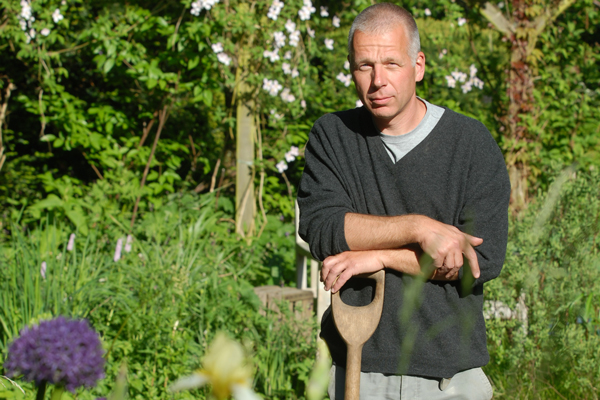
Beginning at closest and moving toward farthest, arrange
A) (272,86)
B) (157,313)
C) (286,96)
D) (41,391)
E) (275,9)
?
(41,391)
(157,313)
(275,9)
(272,86)
(286,96)

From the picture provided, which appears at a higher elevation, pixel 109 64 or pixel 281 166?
pixel 109 64

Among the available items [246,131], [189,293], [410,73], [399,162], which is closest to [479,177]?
[399,162]

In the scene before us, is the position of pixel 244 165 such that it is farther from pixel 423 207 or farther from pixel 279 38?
pixel 423 207

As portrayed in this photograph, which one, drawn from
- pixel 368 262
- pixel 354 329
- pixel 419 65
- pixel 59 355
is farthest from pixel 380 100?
pixel 59 355

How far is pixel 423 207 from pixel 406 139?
0.19 meters

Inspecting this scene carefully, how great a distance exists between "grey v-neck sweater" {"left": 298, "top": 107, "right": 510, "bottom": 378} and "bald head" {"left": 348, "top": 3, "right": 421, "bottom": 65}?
0.72ft

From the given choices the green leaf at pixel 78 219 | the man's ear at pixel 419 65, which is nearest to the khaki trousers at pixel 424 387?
the man's ear at pixel 419 65

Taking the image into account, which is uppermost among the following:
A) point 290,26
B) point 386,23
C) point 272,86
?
point 290,26

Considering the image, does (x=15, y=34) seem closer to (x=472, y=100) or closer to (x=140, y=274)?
(x=140, y=274)

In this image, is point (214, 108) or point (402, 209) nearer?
point (402, 209)

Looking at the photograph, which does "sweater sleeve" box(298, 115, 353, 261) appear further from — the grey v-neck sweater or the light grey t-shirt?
the light grey t-shirt

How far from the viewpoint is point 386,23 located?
1438mm

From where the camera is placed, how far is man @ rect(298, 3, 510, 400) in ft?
4.63


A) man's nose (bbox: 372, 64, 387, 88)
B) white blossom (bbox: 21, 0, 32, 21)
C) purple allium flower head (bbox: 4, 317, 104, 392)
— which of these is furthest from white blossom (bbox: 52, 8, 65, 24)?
purple allium flower head (bbox: 4, 317, 104, 392)
